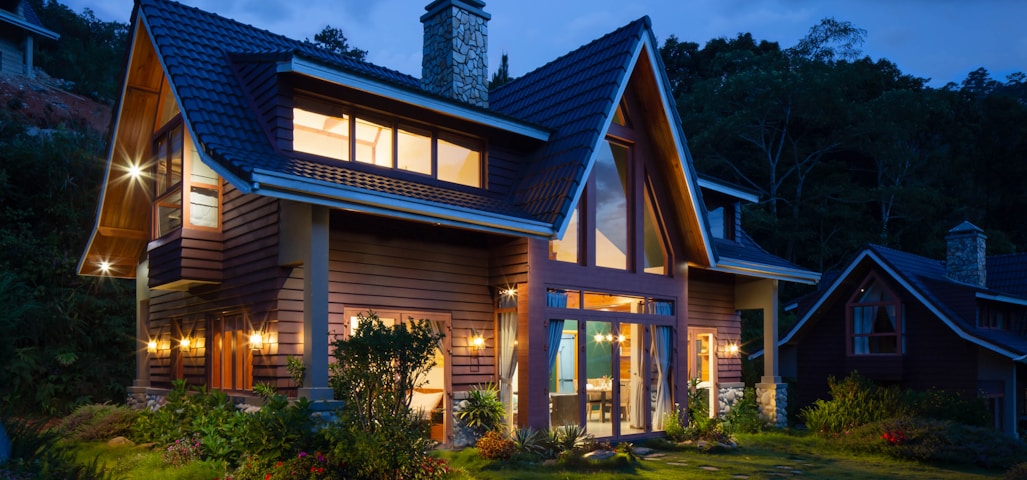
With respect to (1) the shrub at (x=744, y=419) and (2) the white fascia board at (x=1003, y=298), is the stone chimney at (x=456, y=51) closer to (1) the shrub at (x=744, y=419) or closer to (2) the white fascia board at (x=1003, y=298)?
(1) the shrub at (x=744, y=419)

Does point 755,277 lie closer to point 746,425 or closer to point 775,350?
point 775,350

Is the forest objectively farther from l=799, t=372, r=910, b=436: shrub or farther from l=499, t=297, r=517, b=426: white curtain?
l=499, t=297, r=517, b=426: white curtain

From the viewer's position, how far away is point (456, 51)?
1367 centimetres

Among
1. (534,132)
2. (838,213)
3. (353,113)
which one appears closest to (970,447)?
(534,132)

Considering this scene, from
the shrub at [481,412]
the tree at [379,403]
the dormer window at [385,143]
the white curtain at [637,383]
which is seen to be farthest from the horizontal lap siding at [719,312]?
the tree at [379,403]

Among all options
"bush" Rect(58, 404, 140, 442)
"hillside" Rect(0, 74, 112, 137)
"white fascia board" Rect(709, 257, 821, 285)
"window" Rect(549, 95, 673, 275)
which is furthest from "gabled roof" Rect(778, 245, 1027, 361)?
"hillside" Rect(0, 74, 112, 137)

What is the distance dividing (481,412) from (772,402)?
306 inches

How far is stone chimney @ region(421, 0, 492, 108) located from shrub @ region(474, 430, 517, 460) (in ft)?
18.0

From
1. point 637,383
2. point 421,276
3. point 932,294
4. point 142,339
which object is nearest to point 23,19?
point 142,339

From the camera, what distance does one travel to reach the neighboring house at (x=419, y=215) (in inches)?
428

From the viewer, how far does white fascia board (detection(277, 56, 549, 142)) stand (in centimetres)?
1068

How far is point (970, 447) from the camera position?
12.9 m

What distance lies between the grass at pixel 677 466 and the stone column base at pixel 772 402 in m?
2.56

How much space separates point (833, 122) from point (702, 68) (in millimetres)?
8699
